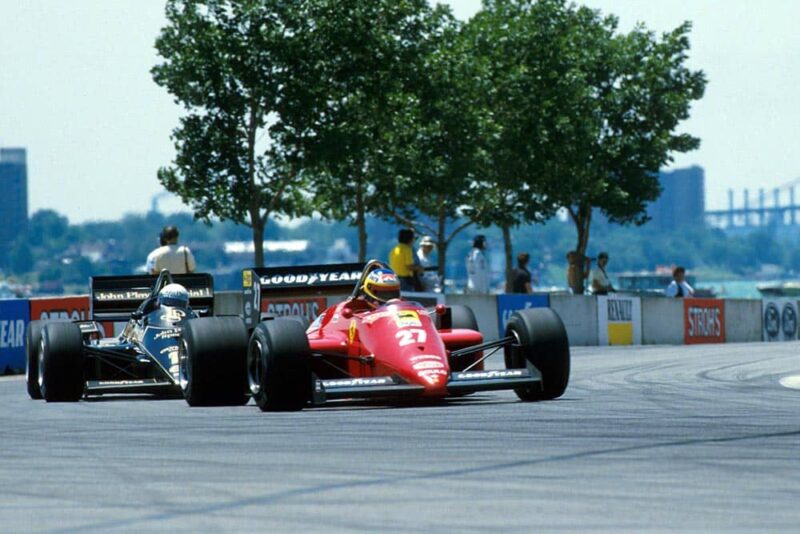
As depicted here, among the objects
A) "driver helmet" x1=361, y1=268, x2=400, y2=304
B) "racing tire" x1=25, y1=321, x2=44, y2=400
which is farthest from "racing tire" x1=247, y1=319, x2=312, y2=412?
"racing tire" x1=25, y1=321, x2=44, y2=400

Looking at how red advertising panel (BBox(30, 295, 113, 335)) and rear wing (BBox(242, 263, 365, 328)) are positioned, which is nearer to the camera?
rear wing (BBox(242, 263, 365, 328))

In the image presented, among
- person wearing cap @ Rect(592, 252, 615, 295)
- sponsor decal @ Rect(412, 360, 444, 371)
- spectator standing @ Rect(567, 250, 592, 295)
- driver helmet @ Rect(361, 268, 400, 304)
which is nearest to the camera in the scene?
sponsor decal @ Rect(412, 360, 444, 371)

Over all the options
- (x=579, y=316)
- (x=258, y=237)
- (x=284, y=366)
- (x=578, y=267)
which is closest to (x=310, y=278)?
(x=284, y=366)

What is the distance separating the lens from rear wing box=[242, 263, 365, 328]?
14797 millimetres

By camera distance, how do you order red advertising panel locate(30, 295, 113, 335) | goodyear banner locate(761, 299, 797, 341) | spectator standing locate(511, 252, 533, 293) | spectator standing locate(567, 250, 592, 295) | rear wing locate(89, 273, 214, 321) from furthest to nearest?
goodyear banner locate(761, 299, 797, 341) < spectator standing locate(567, 250, 592, 295) < spectator standing locate(511, 252, 533, 293) < red advertising panel locate(30, 295, 113, 335) < rear wing locate(89, 273, 214, 321)

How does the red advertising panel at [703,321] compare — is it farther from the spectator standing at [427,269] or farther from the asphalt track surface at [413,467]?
the asphalt track surface at [413,467]

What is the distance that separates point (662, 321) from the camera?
34.5m

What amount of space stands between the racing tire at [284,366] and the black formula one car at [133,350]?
897mm

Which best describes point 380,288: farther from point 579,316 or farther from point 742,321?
point 742,321

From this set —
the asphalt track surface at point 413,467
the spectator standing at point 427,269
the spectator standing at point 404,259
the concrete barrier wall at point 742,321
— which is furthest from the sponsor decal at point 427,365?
the concrete barrier wall at point 742,321

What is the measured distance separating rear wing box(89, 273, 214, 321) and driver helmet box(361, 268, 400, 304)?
3.63m

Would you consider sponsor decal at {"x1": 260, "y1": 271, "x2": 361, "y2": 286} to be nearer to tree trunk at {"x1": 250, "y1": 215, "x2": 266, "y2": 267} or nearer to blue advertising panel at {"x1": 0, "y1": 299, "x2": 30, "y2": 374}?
blue advertising panel at {"x1": 0, "y1": 299, "x2": 30, "y2": 374}

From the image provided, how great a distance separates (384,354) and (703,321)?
80.5 feet

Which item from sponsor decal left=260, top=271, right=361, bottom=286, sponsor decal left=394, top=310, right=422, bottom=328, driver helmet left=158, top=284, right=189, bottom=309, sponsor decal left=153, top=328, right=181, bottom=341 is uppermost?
sponsor decal left=260, top=271, right=361, bottom=286
